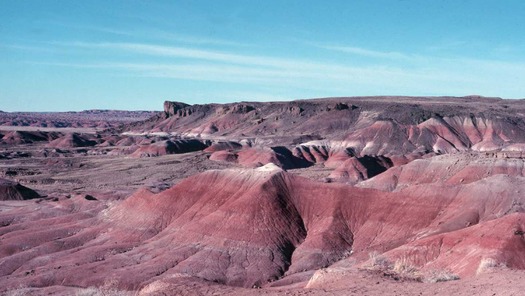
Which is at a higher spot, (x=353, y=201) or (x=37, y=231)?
(x=353, y=201)

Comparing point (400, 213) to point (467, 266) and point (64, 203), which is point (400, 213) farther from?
point (64, 203)

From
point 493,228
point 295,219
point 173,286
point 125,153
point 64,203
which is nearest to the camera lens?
point 173,286

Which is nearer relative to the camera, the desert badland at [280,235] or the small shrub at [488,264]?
the desert badland at [280,235]

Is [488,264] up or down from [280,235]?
up

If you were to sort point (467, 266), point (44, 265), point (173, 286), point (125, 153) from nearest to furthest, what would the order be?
point (173, 286) < point (467, 266) < point (44, 265) < point (125, 153)

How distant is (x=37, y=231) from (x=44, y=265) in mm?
9907

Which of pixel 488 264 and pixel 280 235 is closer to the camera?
pixel 488 264

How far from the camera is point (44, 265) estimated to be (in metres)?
46.6

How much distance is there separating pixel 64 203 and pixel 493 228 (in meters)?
46.0

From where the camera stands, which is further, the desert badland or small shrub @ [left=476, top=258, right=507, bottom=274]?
small shrub @ [left=476, top=258, right=507, bottom=274]

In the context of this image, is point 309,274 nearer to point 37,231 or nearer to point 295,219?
point 295,219

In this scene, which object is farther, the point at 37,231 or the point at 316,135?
the point at 316,135

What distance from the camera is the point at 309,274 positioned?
136ft

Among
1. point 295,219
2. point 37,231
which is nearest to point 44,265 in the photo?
point 37,231
